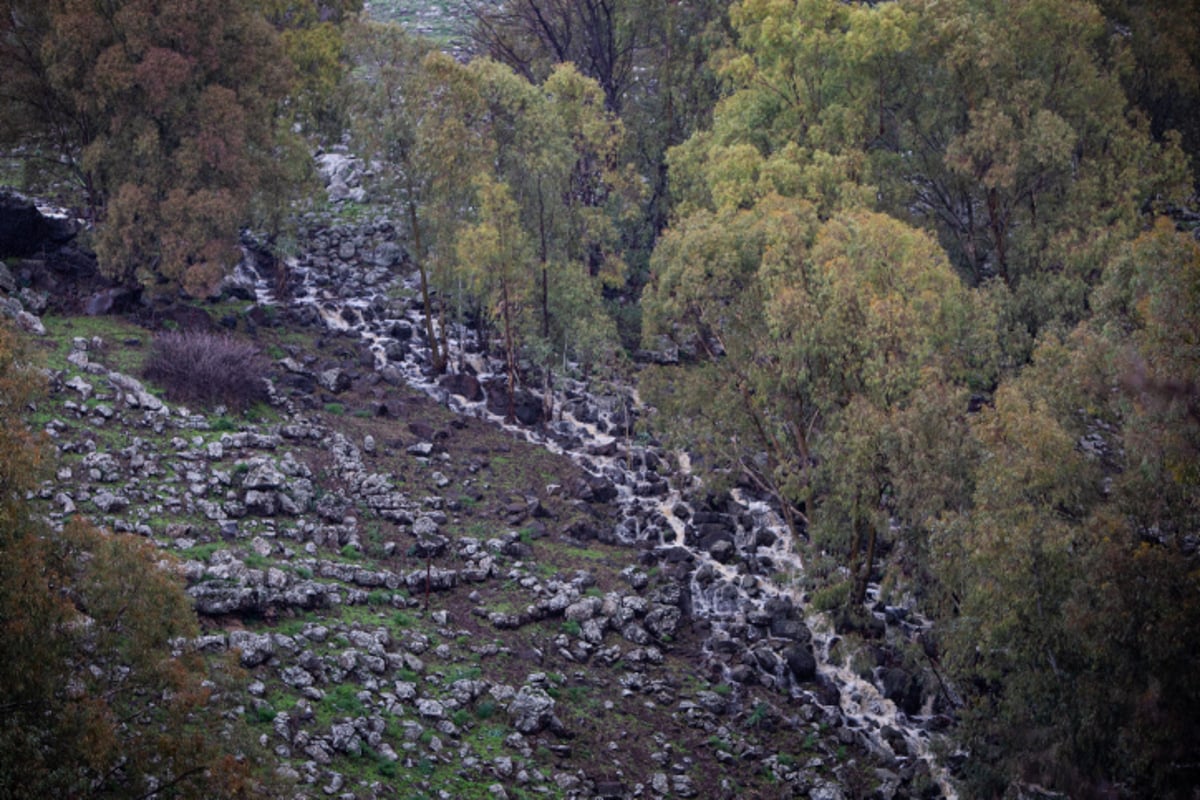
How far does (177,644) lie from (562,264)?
25.9 metres

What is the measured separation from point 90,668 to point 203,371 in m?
18.2

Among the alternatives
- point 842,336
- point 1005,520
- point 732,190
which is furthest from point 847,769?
point 732,190

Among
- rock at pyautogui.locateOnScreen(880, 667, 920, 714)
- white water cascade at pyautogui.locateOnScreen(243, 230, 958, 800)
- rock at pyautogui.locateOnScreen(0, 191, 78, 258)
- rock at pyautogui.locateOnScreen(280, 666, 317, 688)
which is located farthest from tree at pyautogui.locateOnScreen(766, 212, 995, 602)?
rock at pyautogui.locateOnScreen(0, 191, 78, 258)

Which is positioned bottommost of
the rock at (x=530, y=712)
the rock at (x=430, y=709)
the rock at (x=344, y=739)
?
the rock at (x=530, y=712)

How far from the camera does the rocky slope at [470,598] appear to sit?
81.5 ft

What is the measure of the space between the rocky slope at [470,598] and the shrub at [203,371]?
81 centimetres

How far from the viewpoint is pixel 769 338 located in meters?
33.9

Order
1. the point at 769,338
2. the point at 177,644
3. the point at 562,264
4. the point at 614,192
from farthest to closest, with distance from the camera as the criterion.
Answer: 1. the point at 614,192
2. the point at 562,264
3. the point at 769,338
4. the point at 177,644

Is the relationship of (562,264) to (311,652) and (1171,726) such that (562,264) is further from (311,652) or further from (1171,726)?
(1171,726)

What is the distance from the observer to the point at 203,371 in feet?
115

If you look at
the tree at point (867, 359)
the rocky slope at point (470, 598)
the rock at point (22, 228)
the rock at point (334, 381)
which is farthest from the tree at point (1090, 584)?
the rock at point (22, 228)

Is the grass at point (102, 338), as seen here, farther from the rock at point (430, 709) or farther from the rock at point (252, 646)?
the rock at point (430, 709)

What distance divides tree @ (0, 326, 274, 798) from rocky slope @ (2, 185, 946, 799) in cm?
180

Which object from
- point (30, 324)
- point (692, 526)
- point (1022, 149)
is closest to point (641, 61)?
point (1022, 149)
